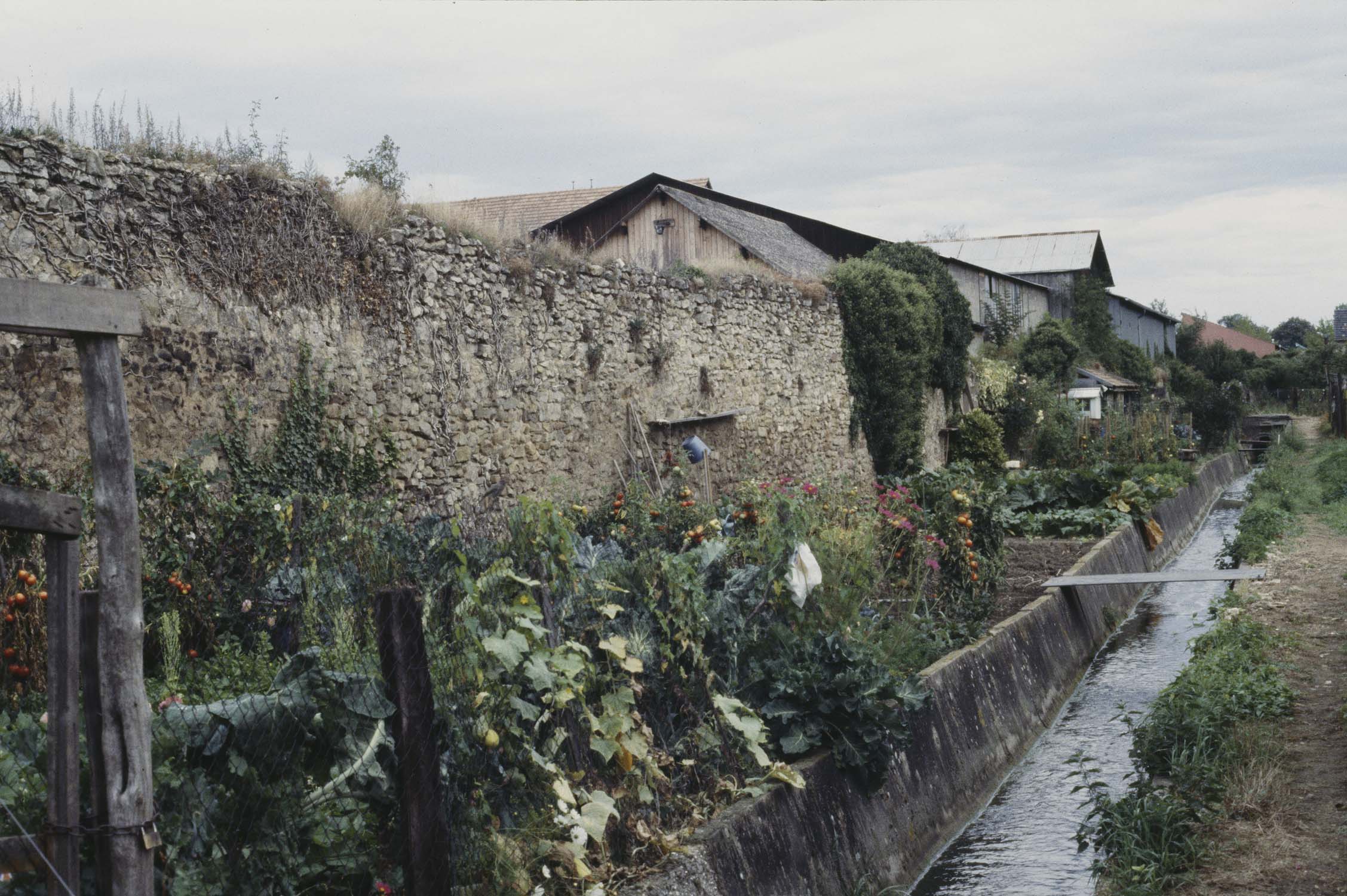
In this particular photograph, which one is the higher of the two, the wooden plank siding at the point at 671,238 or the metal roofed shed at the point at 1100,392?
the wooden plank siding at the point at 671,238

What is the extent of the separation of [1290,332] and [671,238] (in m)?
91.6

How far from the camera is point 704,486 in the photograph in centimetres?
1412

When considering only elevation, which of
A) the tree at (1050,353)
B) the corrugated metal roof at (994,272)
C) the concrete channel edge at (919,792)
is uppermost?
the corrugated metal roof at (994,272)

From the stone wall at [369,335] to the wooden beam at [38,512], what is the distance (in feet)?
15.7

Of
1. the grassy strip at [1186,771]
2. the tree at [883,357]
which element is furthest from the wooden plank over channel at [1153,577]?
the tree at [883,357]

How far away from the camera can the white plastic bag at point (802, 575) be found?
6.43 m

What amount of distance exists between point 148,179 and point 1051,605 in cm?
830

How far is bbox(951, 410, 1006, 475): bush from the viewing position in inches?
879

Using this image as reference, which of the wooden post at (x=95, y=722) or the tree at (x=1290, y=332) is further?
the tree at (x=1290, y=332)

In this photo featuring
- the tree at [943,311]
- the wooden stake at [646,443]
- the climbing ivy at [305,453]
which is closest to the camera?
the climbing ivy at [305,453]

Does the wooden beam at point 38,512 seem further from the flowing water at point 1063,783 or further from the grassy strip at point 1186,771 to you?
the flowing water at point 1063,783

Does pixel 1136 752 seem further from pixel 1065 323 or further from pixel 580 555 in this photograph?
pixel 1065 323

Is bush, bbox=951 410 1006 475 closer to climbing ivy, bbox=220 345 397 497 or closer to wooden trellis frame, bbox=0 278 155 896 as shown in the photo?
climbing ivy, bbox=220 345 397 497

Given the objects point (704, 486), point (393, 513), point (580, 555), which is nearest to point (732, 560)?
point (580, 555)
